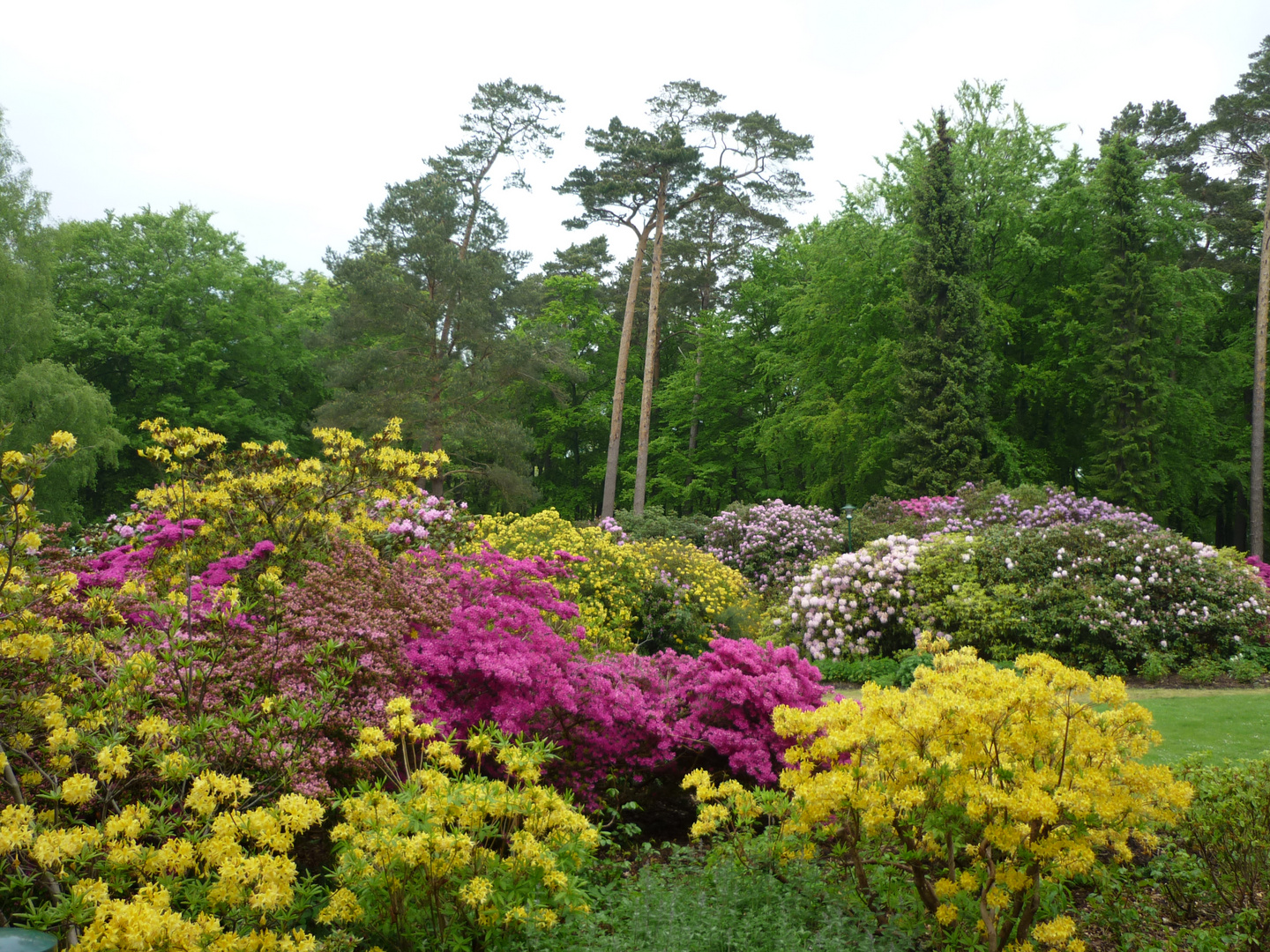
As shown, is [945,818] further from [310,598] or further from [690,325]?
[690,325]

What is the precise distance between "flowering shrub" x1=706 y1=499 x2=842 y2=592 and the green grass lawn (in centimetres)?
670

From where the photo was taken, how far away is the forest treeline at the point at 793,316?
59.4ft

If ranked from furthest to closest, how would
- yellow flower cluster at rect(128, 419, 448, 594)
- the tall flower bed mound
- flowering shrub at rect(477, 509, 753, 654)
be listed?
flowering shrub at rect(477, 509, 753, 654) < yellow flower cluster at rect(128, 419, 448, 594) < the tall flower bed mound

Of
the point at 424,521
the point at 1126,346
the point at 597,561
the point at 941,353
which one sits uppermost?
the point at 1126,346

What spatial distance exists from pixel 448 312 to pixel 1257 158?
70.9 ft

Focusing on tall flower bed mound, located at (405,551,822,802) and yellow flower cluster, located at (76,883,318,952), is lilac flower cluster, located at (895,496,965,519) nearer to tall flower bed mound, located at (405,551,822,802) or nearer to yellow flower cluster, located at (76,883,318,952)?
tall flower bed mound, located at (405,551,822,802)

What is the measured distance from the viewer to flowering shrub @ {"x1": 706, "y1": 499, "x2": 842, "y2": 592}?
1415cm

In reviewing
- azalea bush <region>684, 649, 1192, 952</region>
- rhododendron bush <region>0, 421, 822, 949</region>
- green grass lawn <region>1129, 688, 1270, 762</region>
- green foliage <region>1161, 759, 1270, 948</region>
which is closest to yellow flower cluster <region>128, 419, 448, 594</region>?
rhododendron bush <region>0, 421, 822, 949</region>

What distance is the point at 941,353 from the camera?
1817 centimetres

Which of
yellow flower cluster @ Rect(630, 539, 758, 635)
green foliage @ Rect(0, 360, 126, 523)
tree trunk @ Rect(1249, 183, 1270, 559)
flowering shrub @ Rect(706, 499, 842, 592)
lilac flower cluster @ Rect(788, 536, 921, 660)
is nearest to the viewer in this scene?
yellow flower cluster @ Rect(630, 539, 758, 635)

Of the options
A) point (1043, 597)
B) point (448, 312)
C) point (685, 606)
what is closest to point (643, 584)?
point (685, 606)

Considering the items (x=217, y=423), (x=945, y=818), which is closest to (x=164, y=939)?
(x=945, y=818)

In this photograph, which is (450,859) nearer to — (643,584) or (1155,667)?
(643,584)

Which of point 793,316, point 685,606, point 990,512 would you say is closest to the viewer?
point 685,606
